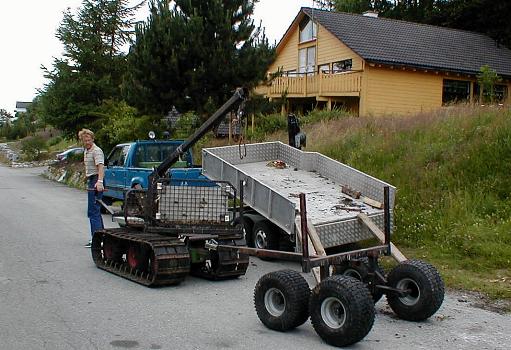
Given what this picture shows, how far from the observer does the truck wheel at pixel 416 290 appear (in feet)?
19.7

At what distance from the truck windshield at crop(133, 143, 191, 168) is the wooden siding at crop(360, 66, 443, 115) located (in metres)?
14.3

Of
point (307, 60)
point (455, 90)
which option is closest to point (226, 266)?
point (455, 90)

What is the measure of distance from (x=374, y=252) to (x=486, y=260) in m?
3.42

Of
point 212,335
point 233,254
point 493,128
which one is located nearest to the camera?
point 212,335

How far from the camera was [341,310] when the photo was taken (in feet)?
18.1

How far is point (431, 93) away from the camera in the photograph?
94.6 ft

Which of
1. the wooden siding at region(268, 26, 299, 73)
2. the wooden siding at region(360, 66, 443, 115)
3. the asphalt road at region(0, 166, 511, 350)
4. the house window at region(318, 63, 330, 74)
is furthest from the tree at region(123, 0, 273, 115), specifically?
the wooden siding at region(268, 26, 299, 73)

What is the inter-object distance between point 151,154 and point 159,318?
8207 mm

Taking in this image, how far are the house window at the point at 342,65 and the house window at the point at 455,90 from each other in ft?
16.2

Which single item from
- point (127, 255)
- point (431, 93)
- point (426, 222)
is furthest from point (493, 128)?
point (431, 93)

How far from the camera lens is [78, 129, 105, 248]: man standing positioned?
9.91 m

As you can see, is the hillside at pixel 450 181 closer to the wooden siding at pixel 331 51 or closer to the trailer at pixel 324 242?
the trailer at pixel 324 242

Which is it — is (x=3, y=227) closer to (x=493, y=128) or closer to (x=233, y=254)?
(x=233, y=254)

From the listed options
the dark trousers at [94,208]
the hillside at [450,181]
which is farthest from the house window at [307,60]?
the dark trousers at [94,208]
